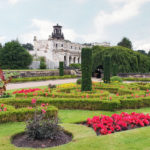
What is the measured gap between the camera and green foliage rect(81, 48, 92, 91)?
12.0 m

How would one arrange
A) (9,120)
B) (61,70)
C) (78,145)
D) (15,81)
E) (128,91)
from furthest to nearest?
(61,70) < (15,81) < (128,91) < (9,120) < (78,145)

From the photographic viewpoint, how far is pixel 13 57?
35.9 m

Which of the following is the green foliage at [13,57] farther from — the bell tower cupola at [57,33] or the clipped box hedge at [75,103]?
the clipped box hedge at [75,103]

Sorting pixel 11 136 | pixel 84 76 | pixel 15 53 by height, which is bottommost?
pixel 11 136

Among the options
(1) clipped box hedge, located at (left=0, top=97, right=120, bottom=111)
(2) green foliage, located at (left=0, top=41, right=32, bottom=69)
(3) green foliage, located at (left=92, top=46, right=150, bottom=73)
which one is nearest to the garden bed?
(1) clipped box hedge, located at (left=0, top=97, right=120, bottom=111)

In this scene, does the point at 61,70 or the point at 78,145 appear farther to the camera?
the point at 61,70

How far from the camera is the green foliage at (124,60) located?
30.4 m

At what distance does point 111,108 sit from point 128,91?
376 cm

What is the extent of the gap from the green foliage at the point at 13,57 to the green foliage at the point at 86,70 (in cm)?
2538

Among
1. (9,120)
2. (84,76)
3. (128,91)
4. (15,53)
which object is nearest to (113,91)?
(128,91)

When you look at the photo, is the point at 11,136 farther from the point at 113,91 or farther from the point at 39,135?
the point at 113,91

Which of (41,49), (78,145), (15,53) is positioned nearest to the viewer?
(78,145)

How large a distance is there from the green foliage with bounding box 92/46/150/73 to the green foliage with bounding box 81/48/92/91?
18.4m

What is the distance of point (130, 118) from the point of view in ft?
19.8
